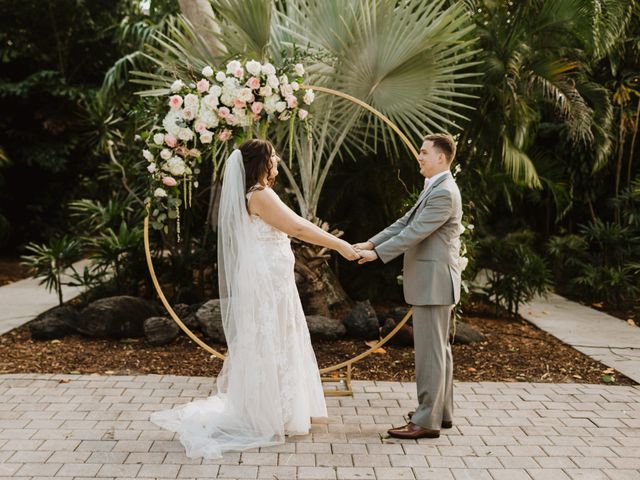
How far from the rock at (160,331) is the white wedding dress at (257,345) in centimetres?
210

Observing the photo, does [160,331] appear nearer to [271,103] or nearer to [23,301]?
[271,103]

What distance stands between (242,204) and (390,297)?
4823 millimetres

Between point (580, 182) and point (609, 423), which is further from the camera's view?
point (580, 182)

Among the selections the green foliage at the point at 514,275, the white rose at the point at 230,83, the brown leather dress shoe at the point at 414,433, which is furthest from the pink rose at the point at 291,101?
the green foliage at the point at 514,275

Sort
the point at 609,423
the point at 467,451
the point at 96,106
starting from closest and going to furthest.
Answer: the point at 467,451, the point at 609,423, the point at 96,106

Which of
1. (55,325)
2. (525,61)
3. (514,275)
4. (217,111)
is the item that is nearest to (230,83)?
(217,111)

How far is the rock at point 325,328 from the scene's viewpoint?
22.8 feet

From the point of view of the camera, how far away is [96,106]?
1103cm

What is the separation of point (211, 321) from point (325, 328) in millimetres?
1141

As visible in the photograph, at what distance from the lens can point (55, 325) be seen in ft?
23.1

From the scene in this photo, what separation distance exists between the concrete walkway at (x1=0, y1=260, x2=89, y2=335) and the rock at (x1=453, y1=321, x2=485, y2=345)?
4769mm

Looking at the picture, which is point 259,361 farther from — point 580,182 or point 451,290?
point 580,182

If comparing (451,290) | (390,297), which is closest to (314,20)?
(451,290)

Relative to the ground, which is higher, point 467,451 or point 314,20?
point 314,20
